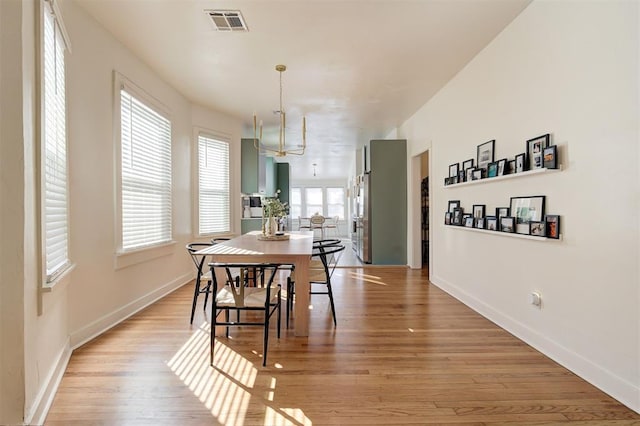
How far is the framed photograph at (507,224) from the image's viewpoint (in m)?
2.81

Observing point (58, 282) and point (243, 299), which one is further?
point (243, 299)

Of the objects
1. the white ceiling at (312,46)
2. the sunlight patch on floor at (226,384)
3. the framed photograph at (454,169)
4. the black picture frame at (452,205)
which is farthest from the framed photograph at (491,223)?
the sunlight patch on floor at (226,384)

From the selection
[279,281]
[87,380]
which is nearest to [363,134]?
[279,281]

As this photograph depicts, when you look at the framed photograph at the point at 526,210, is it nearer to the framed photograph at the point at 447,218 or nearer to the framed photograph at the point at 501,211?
the framed photograph at the point at 501,211

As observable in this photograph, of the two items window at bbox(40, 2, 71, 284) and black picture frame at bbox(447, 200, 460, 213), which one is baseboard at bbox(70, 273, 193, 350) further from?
black picture frame at bbox(447, 200, 460, 213)

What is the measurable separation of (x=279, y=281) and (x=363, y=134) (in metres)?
3.78

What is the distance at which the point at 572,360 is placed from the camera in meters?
2.23

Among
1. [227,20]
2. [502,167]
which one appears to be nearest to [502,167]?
[502,167]

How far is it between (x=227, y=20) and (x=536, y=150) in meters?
2.74

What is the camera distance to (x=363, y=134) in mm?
7098

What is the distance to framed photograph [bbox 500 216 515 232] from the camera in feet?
9.21

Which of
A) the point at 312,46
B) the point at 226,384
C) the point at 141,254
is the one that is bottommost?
the point at 226,384

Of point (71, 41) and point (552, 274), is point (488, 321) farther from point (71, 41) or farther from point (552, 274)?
point (71, 41)

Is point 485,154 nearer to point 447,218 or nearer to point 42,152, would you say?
point 447,218
